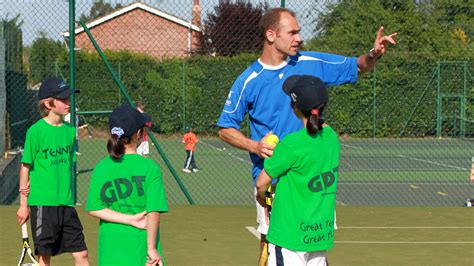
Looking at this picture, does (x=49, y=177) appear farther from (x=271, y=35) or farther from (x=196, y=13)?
(x=196, y=13)

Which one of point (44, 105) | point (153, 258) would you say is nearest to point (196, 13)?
point (44, 105)

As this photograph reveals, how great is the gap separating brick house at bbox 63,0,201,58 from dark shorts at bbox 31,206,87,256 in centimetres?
593

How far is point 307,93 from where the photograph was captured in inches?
210

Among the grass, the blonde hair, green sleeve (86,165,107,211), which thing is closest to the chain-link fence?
the grass

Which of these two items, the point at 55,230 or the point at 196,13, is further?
the point at 196,13

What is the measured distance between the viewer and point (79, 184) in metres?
18.5

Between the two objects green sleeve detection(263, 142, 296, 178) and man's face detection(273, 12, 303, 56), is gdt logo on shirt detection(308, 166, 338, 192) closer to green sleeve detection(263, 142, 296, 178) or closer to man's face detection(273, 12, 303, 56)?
green sleeve detection(263, 142, 296, 178)

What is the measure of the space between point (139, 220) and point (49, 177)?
Answer: 2471 mm

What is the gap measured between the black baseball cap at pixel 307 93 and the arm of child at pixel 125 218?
Result: 104cm

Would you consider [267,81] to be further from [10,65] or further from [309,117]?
[10,65]

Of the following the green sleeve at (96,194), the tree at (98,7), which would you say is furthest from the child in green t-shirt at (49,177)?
the tree at (98,7)

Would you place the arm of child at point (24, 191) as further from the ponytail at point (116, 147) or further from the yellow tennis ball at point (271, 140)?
the yellow tennis ball at point (271, 140)

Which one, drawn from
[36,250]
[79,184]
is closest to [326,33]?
[79,184]

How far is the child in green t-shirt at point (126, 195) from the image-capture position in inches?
213
